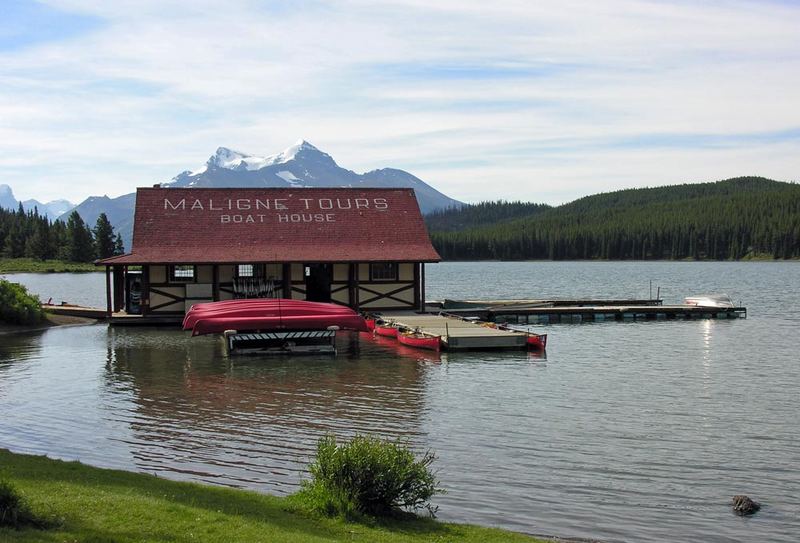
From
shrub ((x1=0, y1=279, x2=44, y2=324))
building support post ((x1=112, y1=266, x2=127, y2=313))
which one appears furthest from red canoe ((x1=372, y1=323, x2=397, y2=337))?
shrub ((x1=0, y1=279, x2=44, y2=324))

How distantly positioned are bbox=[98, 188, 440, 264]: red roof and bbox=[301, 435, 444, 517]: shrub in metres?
29.3

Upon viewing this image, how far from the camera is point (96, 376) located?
26812mm

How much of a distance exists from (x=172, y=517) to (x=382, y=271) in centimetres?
3328

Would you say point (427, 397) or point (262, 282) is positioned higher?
point (262, 282)

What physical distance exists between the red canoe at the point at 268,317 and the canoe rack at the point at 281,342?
37 cm

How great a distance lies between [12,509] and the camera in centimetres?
934

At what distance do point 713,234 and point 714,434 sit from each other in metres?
179

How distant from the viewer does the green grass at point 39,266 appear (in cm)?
12231

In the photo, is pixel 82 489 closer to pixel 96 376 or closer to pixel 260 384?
pixel 260 384

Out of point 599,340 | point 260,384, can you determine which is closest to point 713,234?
point 599,340

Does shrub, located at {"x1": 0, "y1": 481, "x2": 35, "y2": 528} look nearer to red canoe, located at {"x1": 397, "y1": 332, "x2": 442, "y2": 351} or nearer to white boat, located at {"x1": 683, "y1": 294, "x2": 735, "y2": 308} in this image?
red canoe, located at {"x1": 397, "y1": 332, "x2": 442, "y2": 351}

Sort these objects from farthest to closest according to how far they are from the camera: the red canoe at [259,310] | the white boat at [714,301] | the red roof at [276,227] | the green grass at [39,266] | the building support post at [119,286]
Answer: the green grass at [39,266]
the white boat at [714,301]
the building support post at [119,286]
the red roof at [276,227]
the red canoe at [259,310]

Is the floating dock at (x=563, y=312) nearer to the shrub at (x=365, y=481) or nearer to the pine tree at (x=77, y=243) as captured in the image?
the shrub at (x=365, y=481)

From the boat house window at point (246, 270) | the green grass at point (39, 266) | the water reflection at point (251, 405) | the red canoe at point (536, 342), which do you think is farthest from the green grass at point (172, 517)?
the green grass at point (39, 266)
